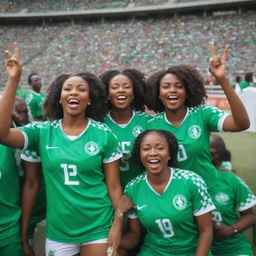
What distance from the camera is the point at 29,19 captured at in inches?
1374

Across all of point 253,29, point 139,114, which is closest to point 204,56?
point 253,29

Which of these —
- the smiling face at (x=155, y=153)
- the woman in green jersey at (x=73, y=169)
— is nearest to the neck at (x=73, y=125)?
the woman in green jersey at (x=73, y=169)

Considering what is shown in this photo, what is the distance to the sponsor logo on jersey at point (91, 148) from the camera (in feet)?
8.18

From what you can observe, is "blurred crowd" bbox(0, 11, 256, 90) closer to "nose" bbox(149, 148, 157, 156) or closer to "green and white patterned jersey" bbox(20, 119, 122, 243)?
"nose" bbox(149, 148, 157, 156)

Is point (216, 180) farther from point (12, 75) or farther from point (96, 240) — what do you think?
point (12, 75)

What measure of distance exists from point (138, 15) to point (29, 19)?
10.9 meters

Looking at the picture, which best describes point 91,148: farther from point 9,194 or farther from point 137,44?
point 137,44

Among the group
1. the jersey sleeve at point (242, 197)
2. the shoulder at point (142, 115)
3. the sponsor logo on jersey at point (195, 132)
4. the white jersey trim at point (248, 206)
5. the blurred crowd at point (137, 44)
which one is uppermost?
the blurred crowd at point (137, 44)

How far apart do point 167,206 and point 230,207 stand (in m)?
0.65

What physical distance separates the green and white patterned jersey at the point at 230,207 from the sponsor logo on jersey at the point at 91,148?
105 centimetres

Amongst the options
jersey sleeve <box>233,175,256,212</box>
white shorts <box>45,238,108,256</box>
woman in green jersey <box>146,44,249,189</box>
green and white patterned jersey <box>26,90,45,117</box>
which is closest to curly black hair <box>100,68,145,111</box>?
woman in green jersey <box>146,44,249,189</box>

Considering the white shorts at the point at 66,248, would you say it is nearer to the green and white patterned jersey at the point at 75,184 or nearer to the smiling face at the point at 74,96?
the green and white patterned jersey at the point at 75,184

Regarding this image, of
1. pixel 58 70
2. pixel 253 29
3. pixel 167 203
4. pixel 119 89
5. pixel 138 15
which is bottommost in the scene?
pixel 167 203

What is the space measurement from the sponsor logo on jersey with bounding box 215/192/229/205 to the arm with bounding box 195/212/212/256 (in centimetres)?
34
